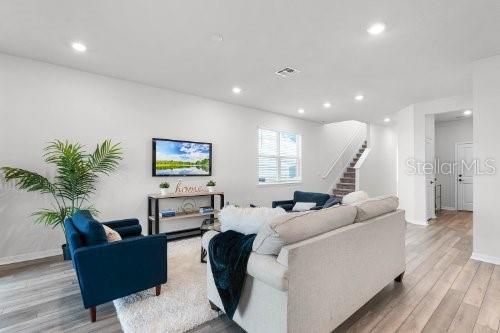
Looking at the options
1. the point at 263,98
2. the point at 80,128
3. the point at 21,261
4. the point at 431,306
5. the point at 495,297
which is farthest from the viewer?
the point at 263,98

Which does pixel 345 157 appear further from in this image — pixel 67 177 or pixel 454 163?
pixel 67 177

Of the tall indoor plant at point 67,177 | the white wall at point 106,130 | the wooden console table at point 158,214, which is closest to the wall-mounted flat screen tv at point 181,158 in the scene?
the white wall at point 106,130

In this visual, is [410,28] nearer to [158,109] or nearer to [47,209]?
[158,109]

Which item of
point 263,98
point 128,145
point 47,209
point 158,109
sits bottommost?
point 47,209

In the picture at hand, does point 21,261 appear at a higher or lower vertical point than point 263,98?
lower

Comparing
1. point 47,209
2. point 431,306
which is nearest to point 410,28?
point 431,306

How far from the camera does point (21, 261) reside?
11.0 ft

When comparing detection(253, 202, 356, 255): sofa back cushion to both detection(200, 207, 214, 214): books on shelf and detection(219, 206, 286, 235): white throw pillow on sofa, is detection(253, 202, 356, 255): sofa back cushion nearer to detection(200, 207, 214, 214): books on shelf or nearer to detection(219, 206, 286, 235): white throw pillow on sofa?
detection(219, 206, 286, 235): white throw pillow on sofa

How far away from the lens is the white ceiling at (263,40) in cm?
231

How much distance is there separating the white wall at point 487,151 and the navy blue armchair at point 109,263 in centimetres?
413

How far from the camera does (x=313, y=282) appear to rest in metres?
1.65

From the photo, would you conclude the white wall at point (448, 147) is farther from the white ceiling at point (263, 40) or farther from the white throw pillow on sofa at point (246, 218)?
the white throw pillow on sofa at point (246, 218)

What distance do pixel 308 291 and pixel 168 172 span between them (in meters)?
3.57

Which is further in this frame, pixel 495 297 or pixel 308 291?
pixel 495 297
